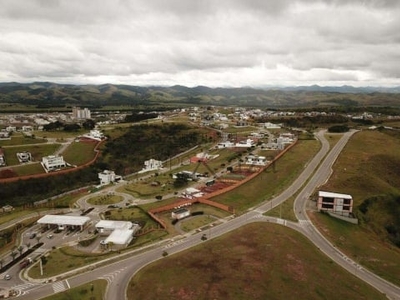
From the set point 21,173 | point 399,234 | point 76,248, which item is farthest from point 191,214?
point 21,173

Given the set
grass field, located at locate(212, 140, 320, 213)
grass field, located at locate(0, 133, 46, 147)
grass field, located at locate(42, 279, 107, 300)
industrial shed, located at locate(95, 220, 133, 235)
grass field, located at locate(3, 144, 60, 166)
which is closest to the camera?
grass field, located at locate(42, 279, 107, 300)

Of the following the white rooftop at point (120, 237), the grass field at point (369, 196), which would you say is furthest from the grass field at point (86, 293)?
the grass field at point (369, 196)

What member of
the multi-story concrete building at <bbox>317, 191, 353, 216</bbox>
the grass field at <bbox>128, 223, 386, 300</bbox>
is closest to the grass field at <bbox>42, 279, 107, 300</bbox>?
the grass field at <bbox>128, 223, 386, 300</bbox>

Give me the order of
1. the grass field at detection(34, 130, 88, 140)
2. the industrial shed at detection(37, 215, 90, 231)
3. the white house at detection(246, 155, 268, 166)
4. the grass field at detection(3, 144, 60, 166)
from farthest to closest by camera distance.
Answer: the grass field at detection(34, 130, 88, 140), the grass field at detection(3, 144, 60, 166), the white house at detection(246, 155, 268, 166), the industrial shed at detection(37, 215, 90, 231)

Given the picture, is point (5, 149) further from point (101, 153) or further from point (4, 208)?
point (4, 208)

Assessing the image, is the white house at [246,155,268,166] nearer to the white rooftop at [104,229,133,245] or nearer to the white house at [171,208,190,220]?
the white house at [171,208,190,220]

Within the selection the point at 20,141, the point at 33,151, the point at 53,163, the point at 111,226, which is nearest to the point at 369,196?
the point at 111,226

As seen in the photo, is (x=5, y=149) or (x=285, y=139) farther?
(x=285, y=139)
